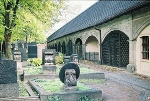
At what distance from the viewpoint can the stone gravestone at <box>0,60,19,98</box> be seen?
7.19 metres

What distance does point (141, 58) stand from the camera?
14.5 metres

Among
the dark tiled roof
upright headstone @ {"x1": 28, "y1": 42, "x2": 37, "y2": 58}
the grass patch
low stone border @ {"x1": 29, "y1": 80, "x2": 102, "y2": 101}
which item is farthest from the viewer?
upright headstone @ {"x1": 28, "y1": 42, "x2": 37, "y2": 58}

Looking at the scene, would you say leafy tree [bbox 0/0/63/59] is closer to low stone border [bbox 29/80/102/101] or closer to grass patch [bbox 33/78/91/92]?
grass patch [bbox 33/78/91/92]

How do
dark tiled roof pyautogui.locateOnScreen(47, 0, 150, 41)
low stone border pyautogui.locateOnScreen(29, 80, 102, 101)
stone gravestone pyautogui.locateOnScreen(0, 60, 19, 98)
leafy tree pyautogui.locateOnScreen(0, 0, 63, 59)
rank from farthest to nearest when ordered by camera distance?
leafy tree pyautogui.locateOnScreen(0, 0, 63, 59) → dark tiled roof pyautogui.locateOnScreen(47, 0, 150, 41) → low stone border pyautogui.locateOnScreen(29, 80, 102, 101) → stone gravestone pyautogui.locateOnScreen(0, 60, 19, 98)

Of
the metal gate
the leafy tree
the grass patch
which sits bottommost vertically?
the grass patch

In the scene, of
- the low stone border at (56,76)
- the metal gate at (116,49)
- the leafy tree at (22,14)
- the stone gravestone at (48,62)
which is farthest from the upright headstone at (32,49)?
the low stone border at (56,76)

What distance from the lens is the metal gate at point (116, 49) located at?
56.4ft

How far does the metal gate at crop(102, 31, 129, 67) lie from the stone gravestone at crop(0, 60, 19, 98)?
10.9m

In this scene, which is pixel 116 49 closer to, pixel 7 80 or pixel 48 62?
pixel 48 62

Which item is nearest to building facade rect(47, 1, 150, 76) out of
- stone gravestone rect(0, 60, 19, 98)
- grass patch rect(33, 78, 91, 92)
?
grass patch rect(33, 78, 91, 92)

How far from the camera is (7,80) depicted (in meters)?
7.25

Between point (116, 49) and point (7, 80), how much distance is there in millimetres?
12663

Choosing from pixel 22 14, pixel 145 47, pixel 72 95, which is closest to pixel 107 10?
pixel 22 14

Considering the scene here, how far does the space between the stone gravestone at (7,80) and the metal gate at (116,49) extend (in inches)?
428
